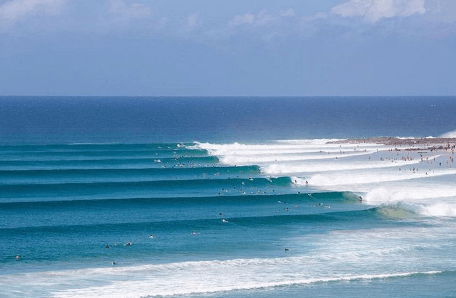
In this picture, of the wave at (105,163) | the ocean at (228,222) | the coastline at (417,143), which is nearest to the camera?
the ocean at (228,222)

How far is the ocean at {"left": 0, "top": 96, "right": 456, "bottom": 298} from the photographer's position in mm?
38219

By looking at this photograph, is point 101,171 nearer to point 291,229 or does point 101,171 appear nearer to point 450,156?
point 291,229

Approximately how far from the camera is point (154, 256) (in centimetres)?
4334

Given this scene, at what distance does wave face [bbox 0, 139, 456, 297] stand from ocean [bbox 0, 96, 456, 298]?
0.11 m

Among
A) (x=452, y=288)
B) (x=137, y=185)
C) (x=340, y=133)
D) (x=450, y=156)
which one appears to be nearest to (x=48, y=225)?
(x=137, y=185)

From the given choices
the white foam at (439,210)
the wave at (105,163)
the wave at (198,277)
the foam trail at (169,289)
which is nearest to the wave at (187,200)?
the white foam at (439,210)

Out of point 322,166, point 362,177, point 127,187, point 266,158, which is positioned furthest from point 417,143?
point 127,187

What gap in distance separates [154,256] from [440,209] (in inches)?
940

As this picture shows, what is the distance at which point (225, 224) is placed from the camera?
53.3 m

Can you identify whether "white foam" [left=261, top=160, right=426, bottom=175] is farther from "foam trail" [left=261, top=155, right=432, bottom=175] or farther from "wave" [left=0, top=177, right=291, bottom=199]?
"wave" [left=0, top=177, right=291, bottom=199]

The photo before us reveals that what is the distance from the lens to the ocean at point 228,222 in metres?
38.2

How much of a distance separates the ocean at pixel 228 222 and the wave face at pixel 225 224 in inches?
4.4

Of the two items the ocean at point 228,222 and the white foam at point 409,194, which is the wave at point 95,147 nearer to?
the ocean at point 228,222

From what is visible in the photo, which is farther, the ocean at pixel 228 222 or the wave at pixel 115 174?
the wave at pixel 115 174
